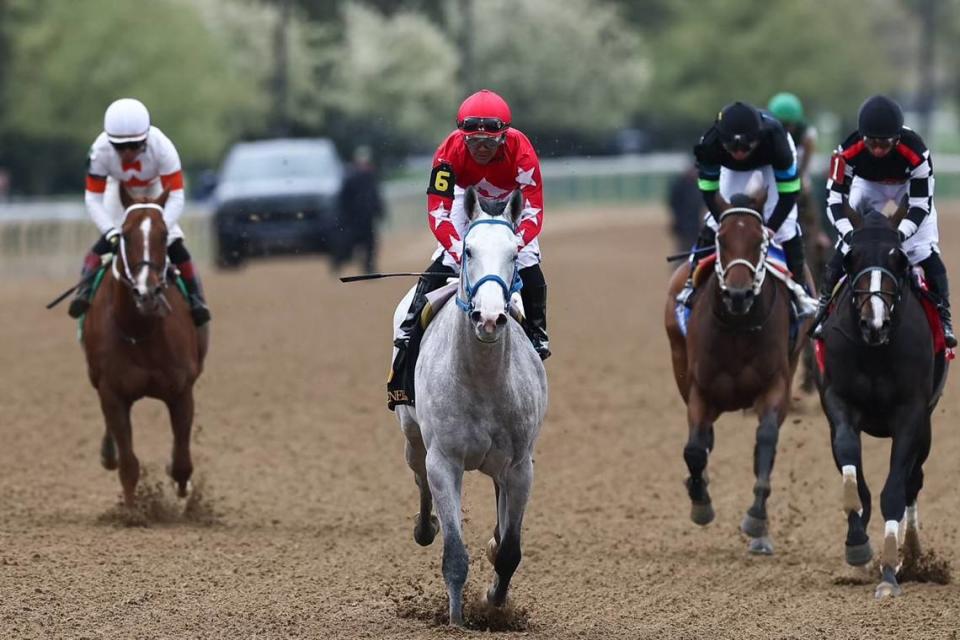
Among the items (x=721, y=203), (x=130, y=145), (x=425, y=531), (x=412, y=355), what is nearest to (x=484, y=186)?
(x=412, y=355)

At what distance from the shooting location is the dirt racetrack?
793 cm

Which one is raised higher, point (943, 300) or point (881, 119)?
point (881, 119)

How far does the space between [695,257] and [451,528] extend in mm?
3485

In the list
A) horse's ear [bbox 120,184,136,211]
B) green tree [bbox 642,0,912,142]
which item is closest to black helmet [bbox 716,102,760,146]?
horse's ear [bbox 120,184,136,211]

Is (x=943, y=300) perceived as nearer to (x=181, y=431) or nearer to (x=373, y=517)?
(x=373, y=517)

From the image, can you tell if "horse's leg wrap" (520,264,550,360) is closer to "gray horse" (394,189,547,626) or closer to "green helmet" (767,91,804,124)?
"gray horse" (394,189,547,626)

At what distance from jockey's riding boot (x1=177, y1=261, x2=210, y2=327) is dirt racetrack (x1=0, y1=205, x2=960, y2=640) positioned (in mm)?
976

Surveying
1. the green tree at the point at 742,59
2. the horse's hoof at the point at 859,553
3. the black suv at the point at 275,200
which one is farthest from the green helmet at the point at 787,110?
the green tree at the point at 742,59

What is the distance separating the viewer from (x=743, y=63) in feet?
210

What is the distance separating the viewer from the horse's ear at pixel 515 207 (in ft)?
24.2

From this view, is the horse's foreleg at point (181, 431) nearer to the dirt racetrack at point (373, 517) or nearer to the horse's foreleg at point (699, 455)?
the dirt racetrack at point (373, 517)

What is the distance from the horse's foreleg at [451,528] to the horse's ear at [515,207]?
1.02m

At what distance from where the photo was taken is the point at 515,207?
7.40 m

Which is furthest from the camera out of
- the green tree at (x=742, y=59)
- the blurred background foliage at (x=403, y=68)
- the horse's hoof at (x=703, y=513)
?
the green tree at (x=742, y=59)
